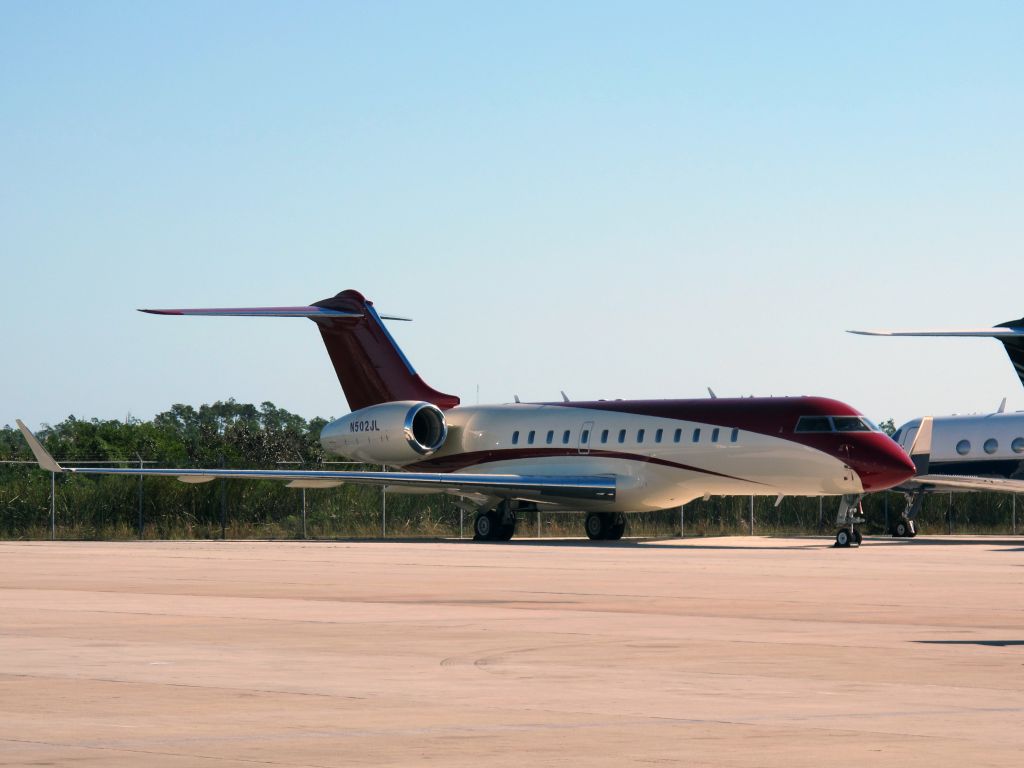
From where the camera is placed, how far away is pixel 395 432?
43219 millimetres

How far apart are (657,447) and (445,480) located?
15.7 feet

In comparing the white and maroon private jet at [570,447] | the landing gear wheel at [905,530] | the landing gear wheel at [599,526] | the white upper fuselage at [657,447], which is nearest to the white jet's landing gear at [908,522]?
the landing gear wheel at [905,530]

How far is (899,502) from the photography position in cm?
4912

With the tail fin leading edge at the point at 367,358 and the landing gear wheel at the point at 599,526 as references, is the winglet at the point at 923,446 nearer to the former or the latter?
the landing gear wheel at the point at 599,526

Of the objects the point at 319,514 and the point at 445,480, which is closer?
the point at 445,480

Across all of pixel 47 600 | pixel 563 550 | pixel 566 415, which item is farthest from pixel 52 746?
pixel 566 415

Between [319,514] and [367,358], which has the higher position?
[367,358]

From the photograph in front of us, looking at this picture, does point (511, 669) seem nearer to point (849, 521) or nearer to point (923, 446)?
point (849, 521)

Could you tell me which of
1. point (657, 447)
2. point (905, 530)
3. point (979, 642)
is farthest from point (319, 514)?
point (979, 642)

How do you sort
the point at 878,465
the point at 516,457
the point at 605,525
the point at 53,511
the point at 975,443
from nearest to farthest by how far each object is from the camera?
the point at 878,465 → the point at 975,443 → the point at 605,525 → the point at 516,457 → the point at 53,511

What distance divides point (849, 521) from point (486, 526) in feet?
30.7

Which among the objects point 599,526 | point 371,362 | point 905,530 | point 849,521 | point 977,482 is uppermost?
point 371,362

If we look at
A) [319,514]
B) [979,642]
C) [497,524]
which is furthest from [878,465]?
[979,642]

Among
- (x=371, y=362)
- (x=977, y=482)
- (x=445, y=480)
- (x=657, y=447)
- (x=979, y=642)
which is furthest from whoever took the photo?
(x=371, y=362)
